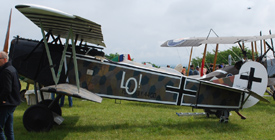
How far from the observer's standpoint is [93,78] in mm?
5992

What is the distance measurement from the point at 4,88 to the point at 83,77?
230 centimetres

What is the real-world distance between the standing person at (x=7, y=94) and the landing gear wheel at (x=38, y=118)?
1318 millimetres

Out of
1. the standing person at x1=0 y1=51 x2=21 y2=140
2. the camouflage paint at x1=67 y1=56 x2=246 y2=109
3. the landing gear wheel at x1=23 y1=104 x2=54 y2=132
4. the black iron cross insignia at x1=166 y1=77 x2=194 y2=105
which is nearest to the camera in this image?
the standing person at x1=0 y1=51 x2=21 y2=140

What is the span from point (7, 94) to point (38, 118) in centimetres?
166

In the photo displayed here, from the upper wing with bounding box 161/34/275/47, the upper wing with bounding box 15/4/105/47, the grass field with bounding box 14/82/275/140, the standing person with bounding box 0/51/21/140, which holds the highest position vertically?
the upper wing with bounding box 161/34/275/47

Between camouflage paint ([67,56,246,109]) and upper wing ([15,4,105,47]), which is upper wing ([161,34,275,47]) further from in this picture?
upper wing ([15,4,105,47])

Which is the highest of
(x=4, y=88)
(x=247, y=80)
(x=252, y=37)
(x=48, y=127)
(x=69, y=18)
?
(x=252, y=37)

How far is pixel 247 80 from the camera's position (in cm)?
677

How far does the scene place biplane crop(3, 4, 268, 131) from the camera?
210 inches

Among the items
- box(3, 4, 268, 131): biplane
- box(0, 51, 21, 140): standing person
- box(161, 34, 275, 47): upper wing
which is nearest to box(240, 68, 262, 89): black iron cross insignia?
box(3, 4, 268, 131): biplane

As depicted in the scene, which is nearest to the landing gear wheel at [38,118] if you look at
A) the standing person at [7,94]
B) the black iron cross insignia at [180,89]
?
the standing person at [7,94]

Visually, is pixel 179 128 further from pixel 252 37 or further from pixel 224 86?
pixel 252 37

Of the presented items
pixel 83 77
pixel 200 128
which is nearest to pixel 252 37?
pixel 200 128

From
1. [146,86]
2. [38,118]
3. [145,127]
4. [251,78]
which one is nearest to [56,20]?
[38,118]
